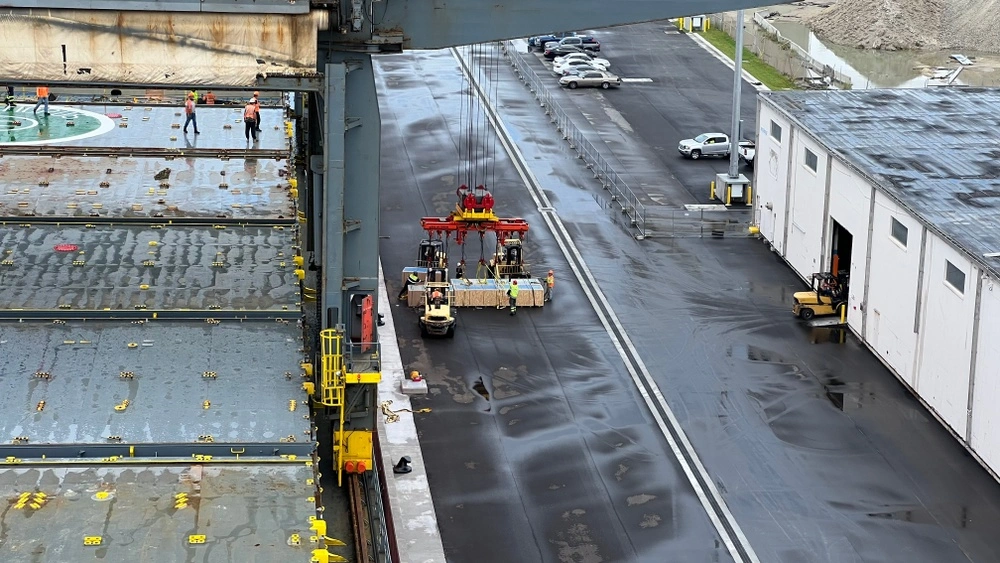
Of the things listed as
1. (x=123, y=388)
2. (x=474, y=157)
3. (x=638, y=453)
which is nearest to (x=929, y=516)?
(x=638, y=453)

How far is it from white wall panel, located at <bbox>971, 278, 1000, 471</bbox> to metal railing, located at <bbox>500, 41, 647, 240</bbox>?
65.8ft

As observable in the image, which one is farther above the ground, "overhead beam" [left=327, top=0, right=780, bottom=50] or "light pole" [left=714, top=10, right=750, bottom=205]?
"overhead beam" [left=327, top=0, right=780, bottom=50]

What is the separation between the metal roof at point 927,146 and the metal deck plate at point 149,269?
683 inches

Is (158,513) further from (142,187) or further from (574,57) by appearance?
(574,57)

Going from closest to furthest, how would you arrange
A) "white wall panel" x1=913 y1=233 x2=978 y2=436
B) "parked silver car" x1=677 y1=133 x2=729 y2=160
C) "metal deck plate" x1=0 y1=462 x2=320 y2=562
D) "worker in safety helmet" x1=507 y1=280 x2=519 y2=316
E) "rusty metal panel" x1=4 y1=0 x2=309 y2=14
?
"metal deck plate" x1=0 y1=462 x2=320 y2=562
"rusty metal panel" x1=4 y1=0 x2=309 y2=14
"white wall panel" x1=913 y1=233 x2=978 y2=436
"worker in safety helmet" x1=507 y1=280 x2=519 y2=316
"parked silver car" x1=677 y1=133 x2=729 y2=160

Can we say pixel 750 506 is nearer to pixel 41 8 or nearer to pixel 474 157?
pixel 41 8

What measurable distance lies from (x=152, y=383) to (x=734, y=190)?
129 feet

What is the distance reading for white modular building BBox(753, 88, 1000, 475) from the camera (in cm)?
3762

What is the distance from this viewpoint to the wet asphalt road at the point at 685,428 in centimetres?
3288

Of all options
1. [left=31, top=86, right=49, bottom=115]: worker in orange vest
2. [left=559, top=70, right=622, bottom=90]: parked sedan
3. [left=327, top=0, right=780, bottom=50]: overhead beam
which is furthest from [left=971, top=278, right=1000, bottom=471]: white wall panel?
[left=559, top=70, right=622, bottom=90]: parked sedan

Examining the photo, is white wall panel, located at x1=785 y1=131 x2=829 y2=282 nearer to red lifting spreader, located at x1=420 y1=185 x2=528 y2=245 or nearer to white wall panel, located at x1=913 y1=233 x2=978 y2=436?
white wall panel, located at x1=913 y1=233 x2=978 y2=436

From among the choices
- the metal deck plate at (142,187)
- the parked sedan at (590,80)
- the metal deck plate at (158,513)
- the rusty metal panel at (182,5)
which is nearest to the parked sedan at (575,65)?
the parked sedan at (590,80)

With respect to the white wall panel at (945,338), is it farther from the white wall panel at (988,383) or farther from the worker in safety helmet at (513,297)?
the worker in safety helmet at (513,297)

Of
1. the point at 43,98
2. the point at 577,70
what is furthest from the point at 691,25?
the point at 43,98
